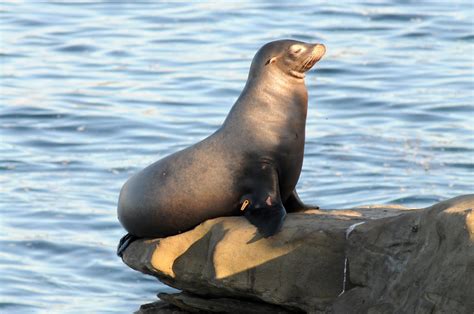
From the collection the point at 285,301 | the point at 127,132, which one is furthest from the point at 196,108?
the point at 285,301

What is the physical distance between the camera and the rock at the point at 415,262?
6.59 meters

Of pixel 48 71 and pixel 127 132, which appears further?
pixel 48 71

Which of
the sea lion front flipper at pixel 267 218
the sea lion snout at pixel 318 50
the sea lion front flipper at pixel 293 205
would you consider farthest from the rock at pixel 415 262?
the sea lion snout at pixel 318 50

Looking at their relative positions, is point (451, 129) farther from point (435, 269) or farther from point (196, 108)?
point (435, 269)

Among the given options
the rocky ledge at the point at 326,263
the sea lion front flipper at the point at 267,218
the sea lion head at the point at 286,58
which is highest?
the sea lion head at the point at 286,58

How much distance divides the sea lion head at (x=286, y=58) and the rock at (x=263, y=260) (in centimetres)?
119

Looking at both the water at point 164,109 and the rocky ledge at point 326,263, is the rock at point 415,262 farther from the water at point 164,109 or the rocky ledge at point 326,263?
the water at point 164,109

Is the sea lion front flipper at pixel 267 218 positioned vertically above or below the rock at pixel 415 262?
above

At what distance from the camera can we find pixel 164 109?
700 inches

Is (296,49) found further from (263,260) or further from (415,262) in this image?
(415,262)

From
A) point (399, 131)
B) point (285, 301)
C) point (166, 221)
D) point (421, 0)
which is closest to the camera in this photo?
point (285, 301)

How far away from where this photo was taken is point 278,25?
2241 centimetres

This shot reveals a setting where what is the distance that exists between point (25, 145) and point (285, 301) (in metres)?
9.49

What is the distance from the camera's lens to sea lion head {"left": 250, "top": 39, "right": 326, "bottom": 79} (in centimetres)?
900
